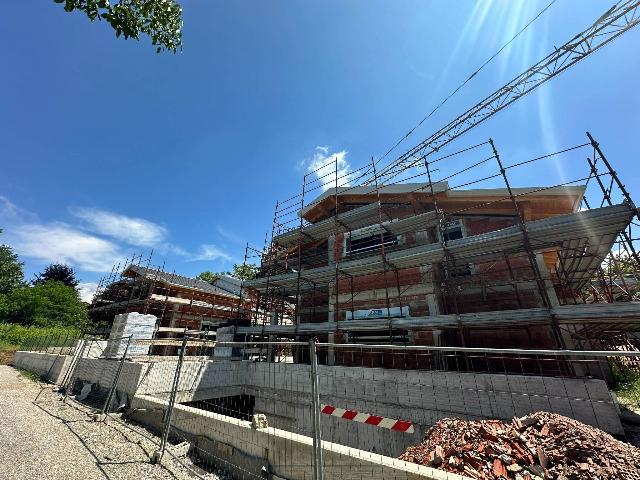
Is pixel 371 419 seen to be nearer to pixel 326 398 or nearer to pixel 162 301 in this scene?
pixel 326 398

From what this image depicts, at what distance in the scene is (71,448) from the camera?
17.8 feet

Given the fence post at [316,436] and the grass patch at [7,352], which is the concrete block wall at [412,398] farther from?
the grass patch at [7,352]

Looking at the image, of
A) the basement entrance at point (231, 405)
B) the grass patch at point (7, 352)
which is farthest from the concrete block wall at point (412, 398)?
the grass patch at point (7, 352)

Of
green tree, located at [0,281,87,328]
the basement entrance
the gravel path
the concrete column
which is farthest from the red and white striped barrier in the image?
green tree, located at [0,281,87,328]

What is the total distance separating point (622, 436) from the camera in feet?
21.2

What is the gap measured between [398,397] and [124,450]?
7.65 meters

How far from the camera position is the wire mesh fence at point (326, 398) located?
13.4 ft

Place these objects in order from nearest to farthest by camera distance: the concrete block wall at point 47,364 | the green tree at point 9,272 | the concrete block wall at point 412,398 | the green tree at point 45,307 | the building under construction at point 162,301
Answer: the concrete block wall at point 412,398 → the concrete block wall at point 47,364 → the building under construction at point 162,301 → the green tree at point 45,307 → the green tree at point 9,272

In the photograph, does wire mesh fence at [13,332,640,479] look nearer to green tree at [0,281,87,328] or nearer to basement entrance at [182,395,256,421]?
basement entrance at [182,395,256,421]

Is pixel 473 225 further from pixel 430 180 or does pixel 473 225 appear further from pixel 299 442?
pixel 299 442

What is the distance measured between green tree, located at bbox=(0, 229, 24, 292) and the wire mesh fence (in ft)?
149

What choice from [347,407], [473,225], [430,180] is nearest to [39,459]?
[347,407]

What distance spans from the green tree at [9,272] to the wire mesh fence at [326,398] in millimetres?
45529

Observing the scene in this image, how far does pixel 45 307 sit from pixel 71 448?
145 feet
